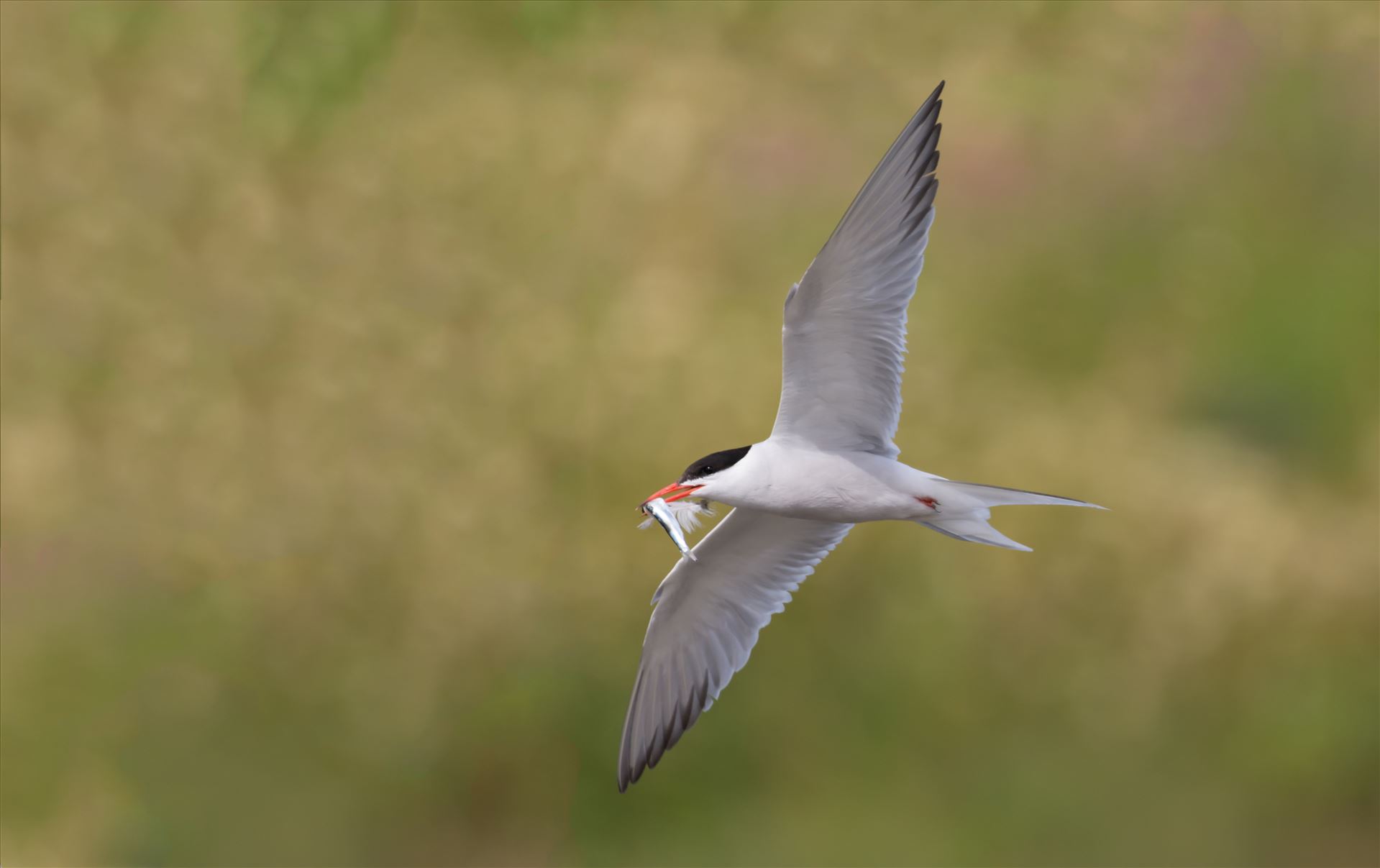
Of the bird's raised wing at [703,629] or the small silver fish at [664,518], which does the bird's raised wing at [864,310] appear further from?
the bird's raised wing at [703,629]

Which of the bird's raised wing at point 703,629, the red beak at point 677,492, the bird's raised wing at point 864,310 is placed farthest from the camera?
the bird's raised wing at point 703,629

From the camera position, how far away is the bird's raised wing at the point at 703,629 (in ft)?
16.1

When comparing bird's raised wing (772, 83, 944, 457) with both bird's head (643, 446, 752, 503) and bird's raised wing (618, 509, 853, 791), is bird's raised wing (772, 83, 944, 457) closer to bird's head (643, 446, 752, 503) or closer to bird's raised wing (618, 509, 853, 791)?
bird's head (643, 446, 752, 503)

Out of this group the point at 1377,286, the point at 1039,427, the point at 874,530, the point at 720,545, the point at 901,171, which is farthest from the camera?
the point at 1377,286

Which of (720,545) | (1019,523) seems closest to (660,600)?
(720,545)

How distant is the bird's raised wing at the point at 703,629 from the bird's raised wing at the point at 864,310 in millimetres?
759

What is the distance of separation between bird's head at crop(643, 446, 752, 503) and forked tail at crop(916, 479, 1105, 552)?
612 millimetres

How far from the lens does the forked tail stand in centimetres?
399

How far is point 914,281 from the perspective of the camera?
13.3 feet

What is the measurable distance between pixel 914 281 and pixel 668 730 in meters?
1.86

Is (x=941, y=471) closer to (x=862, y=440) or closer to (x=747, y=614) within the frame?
(x=747, y=614)

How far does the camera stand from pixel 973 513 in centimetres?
415

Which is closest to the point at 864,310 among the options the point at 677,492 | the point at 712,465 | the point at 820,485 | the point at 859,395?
the point at 859,395

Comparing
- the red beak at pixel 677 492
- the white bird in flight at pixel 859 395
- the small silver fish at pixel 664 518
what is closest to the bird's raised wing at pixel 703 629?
the small silver fish at pixel 664 518
